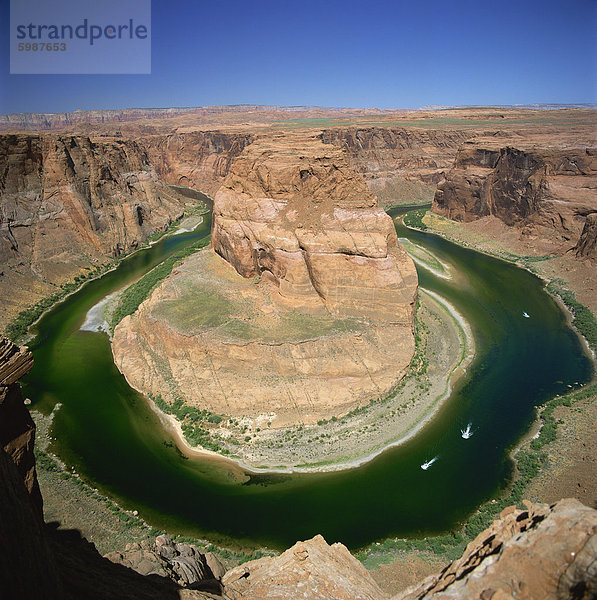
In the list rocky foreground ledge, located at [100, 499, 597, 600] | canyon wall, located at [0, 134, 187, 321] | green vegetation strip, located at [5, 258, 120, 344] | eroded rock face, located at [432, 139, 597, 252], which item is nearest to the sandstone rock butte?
green vegetation strip, located at [5, 258, 120, 344]

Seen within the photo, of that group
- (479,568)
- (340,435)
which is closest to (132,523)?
(340,435)

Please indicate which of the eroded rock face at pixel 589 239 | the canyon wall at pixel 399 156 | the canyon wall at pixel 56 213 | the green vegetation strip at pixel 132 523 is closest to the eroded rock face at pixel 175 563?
the green vegetation strip at pixel 132 523

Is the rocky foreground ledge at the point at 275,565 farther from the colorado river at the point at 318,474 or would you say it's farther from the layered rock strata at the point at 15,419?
the colorado river at the point at 318,474

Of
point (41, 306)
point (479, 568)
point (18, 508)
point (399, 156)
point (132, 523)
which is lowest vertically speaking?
point (132, 523)

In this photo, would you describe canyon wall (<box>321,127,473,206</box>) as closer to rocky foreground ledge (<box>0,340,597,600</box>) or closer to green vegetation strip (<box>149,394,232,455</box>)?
green vegetation strip (<box>149,394,232,455</box>)

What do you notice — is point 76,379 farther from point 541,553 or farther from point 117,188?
point 117,188

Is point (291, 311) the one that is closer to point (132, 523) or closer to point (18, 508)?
point (132, 523)
